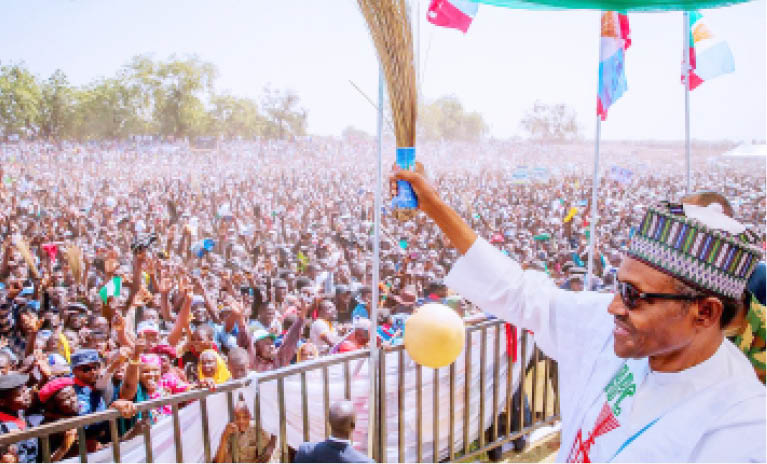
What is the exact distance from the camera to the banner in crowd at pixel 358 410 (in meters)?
2.66

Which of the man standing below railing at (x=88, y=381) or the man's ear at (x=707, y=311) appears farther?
the man standing below railing at (x=88, y=381)

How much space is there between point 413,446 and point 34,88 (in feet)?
16.2

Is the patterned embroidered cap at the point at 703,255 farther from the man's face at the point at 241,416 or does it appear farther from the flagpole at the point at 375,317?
the man's face at the point at 241,416

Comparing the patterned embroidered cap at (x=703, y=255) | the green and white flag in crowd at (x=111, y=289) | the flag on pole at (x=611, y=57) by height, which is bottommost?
the green and white flag in crowd at (x=111, y=289)

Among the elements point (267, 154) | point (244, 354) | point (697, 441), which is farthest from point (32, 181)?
point (697, 441)

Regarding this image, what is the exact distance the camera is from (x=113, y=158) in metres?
5.63

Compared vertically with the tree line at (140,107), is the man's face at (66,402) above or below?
below

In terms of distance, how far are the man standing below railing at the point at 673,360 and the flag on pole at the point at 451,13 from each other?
2017 millimetres

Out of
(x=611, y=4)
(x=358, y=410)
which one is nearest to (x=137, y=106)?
(x=358, y=410)

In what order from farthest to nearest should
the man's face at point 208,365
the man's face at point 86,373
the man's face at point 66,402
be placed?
1. the man's face at point 208,365
2. the man's face at point 86,373
3. the man's face at point 66,402

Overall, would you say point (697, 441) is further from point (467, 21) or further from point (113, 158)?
point (113, 158)

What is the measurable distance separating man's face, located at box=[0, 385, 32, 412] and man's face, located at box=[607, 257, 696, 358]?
137 inches

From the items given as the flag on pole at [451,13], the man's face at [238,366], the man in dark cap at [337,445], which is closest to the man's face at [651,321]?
the man in dark cap at [337,445]

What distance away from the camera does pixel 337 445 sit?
2557 mm
